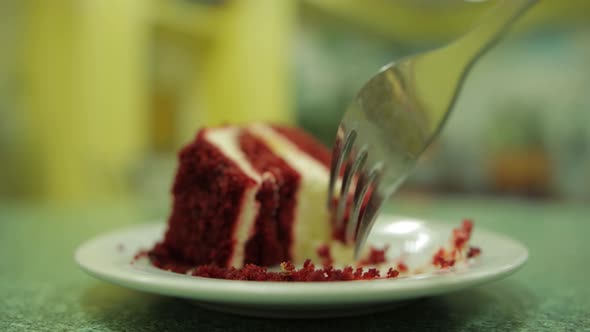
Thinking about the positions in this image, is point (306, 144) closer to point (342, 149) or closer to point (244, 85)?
point (342, 149)

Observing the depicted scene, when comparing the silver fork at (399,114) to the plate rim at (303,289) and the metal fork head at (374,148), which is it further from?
the plate rim at (303,289)

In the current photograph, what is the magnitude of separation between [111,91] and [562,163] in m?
4.73

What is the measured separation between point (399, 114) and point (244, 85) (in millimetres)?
4706

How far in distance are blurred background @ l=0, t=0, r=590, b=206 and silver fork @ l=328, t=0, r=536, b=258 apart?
3.04m

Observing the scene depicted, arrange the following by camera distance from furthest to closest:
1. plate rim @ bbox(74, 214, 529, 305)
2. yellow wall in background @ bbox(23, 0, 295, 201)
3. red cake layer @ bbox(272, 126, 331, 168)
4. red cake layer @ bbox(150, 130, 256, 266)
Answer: yellow wall in background @ bbox(23, 0, 295, 201) < red cake layer @ bbox(272, 126, 331, 168) < red cake layer @ bbox(150, 130, 256, 266) < plate rim @ bbox(74, 214, 529, 305)

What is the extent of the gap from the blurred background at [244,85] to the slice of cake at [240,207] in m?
2.76

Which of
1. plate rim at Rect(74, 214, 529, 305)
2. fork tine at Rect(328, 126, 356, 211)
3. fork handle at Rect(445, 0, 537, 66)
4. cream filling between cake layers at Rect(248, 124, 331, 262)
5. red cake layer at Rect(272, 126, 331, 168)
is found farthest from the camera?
red cake layer at Rect(272, 126, 331, 168)

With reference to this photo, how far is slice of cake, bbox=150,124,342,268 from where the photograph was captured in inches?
32.8

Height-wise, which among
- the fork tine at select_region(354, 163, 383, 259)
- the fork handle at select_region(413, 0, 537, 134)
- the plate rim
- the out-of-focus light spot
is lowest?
the out-of-focus light spot

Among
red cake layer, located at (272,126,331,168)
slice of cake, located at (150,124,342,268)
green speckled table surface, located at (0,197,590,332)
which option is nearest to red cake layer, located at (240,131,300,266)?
A: slice of cake, located at (150,124,342,268)

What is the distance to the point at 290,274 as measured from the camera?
586mm

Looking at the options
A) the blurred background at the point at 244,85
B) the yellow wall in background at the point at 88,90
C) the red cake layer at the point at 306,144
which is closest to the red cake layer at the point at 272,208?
the red cake layer at the point at 306,144

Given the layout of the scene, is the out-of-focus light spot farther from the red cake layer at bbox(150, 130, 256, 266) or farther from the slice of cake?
the red cake layer at bbox(150, 130, 256, 266)

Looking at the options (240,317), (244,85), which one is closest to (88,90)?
(244,85)
